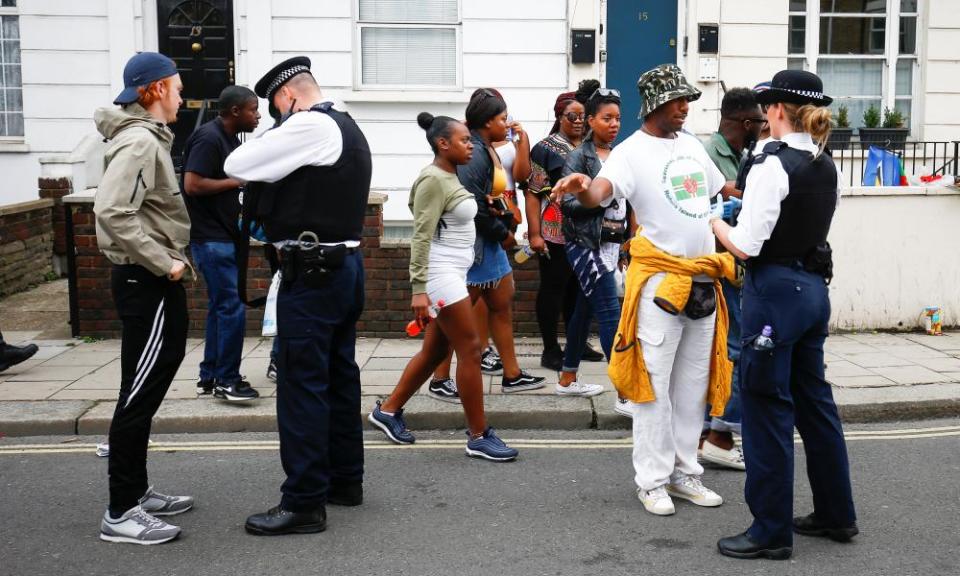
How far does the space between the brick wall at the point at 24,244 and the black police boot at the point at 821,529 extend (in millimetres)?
8326

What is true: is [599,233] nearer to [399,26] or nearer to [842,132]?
[399,26]

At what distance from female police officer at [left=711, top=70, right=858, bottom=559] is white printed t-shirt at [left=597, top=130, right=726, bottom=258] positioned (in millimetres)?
374

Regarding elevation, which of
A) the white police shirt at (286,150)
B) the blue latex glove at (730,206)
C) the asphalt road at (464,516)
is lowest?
the asphalt road at (464,516)

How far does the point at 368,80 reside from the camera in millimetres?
12109

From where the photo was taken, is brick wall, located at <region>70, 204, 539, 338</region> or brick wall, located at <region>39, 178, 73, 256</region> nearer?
brick wall, located at <region>70, 204, 539, 338</region>

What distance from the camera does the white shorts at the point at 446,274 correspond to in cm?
591

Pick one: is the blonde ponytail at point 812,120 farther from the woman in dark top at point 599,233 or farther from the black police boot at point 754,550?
the woman in dark top at point 599,233

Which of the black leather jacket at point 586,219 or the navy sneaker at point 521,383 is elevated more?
the black leather jacket at point 586,219

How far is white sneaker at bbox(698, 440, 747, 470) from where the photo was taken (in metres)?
5.86

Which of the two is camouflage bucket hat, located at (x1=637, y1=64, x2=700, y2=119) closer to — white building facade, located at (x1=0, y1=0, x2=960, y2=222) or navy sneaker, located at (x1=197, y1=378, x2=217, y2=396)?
navy sneaker, located at (x1=197, y1=378, x2=217, y2=396)

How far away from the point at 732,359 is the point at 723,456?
60 centimetres

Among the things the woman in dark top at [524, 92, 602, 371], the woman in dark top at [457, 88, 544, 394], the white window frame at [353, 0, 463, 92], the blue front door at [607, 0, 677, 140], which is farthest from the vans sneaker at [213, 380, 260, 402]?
the blue front door at [607, 0, 677, 140]

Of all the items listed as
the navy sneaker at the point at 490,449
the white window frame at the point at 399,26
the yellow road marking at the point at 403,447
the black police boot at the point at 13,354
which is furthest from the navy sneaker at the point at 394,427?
the white window frame at the point at 399,26

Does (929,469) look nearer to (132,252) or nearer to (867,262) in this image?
(867,262)
